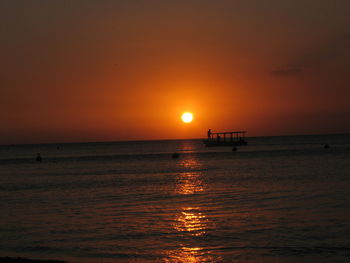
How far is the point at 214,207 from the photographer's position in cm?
2702

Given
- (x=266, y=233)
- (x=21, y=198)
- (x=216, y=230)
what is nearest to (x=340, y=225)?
(x=266, y=233)

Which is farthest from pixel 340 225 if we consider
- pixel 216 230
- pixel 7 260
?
pixel 7 260

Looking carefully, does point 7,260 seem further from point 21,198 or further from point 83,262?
point 21,198

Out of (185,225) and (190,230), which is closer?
(190,230)

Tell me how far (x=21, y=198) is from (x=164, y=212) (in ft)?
48.7

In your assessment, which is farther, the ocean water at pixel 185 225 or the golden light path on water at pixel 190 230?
the ocean water at pixel 185 225

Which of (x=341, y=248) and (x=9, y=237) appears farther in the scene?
(x=9, y=237)

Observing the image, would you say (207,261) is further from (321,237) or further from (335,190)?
(335,190)

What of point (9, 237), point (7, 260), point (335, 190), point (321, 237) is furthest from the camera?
point (335, 190)

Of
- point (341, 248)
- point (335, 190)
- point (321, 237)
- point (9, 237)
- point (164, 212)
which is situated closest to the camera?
point (341, 248)

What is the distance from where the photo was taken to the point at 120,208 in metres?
28.1

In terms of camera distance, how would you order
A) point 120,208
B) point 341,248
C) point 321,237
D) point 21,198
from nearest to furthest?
point 341,248, point 321,237, point 120,208, point 21,198

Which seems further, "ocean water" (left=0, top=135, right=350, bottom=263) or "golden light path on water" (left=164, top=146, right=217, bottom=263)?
"ocean water" (left=0, top=135, right=350, bottom=263)

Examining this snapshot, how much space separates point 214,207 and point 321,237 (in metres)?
9.21
